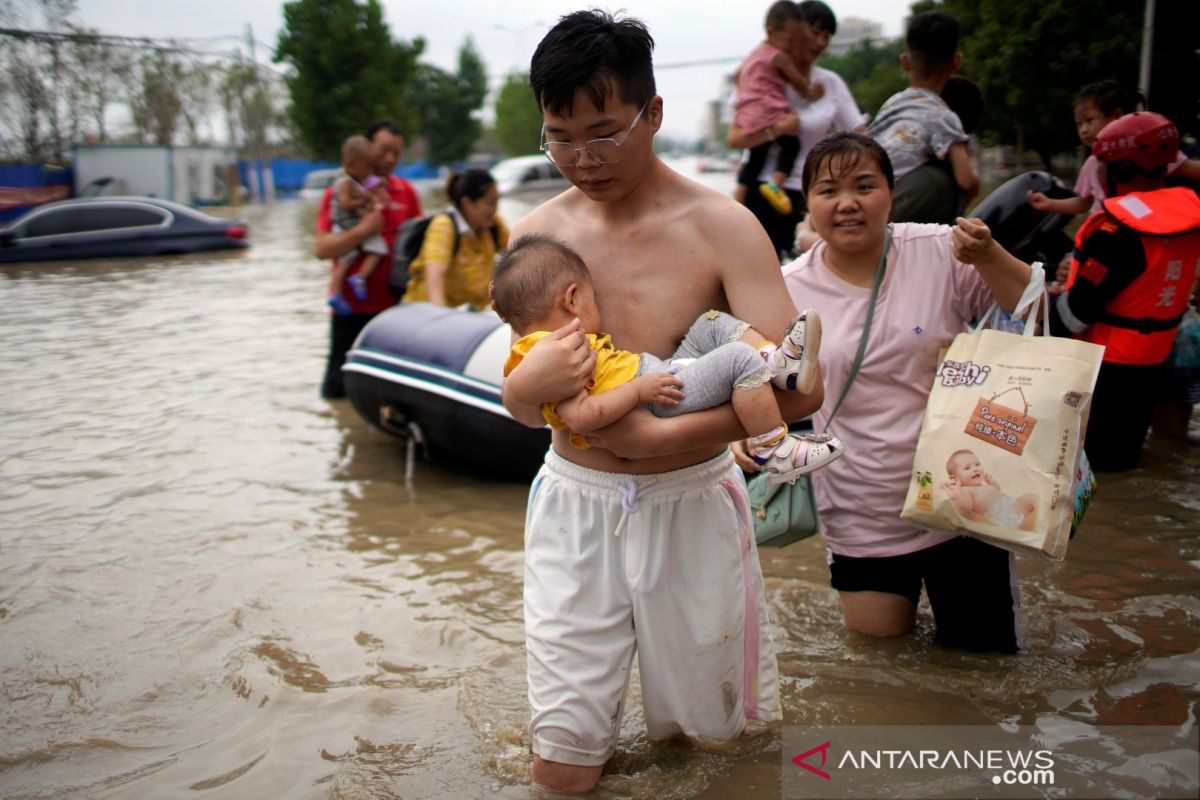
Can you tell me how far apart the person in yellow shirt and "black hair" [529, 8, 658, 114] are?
4082 mm

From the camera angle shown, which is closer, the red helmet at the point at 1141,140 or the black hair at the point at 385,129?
the red helmet at the point at 1141,140

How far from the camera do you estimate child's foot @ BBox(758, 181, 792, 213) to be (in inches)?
225

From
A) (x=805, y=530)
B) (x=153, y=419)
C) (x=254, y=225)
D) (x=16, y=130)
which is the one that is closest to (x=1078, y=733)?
(x=805, y=530)

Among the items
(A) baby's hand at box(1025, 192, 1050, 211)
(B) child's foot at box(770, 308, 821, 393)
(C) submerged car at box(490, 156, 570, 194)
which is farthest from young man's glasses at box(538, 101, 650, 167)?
(C) submerged car at box(490, 156, 570, 194)

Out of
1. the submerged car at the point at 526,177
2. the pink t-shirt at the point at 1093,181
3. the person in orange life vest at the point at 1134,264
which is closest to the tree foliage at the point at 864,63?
the submerged car at the point at 526,177

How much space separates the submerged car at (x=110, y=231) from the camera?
17344 mm

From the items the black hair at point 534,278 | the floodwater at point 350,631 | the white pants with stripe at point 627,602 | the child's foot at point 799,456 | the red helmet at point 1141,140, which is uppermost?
the red helmet at point 1141,140

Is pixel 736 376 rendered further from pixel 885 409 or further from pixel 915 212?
pixel 915 212

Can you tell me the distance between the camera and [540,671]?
267 centimetres

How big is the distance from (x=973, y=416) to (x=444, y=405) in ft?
11.7

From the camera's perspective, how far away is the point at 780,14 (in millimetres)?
5488

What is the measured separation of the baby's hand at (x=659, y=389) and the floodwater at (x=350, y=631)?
3.83 feet

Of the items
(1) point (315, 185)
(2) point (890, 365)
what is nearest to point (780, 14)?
(2) point (890, 365)

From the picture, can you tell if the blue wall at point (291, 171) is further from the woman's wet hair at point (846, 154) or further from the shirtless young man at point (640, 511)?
the shirtless young man at point (640, 511)
